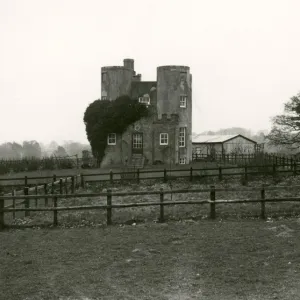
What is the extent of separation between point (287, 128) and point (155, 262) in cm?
3257

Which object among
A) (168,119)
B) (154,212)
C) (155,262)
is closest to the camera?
(155,262)

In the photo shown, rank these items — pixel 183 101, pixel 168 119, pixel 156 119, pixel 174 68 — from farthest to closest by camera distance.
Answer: pixel 183 101
pixel 174 68
pixel 156 119
pixel 168 119

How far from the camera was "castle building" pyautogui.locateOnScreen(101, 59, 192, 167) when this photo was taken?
46062 mm

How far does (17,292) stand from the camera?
8.29 meters

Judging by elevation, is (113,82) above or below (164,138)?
above

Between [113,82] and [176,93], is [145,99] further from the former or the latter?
[176,93]

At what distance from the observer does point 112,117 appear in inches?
1800

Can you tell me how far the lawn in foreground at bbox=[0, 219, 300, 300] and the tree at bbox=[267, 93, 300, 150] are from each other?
1036 inches

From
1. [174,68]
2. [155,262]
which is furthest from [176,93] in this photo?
[155,262]

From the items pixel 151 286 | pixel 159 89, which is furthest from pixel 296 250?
pixel 159 89

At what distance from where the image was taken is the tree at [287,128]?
3872 centimetres

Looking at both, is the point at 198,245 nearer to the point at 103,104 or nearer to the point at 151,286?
the point at 151,286

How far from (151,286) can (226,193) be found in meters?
15.0

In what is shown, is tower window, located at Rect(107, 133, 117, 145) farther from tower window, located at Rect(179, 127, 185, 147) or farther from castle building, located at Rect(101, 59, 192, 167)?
tower window, located at Rect(179, 127, 185, 147)
